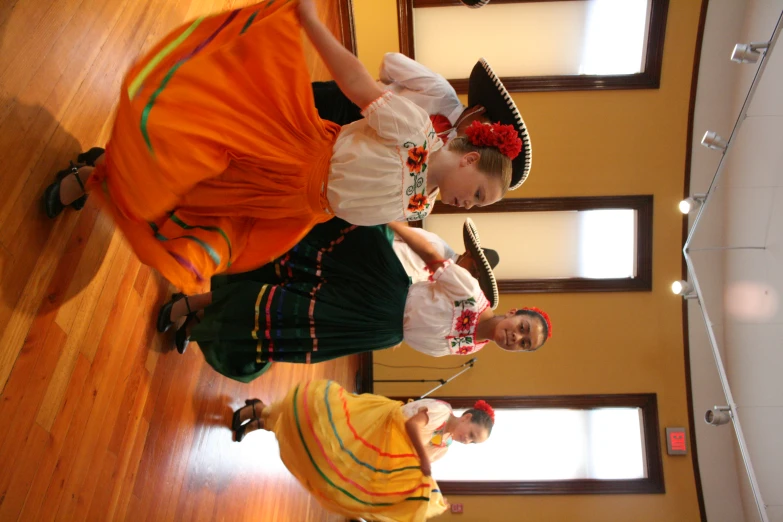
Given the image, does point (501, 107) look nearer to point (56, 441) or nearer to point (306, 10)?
point (306, 10)

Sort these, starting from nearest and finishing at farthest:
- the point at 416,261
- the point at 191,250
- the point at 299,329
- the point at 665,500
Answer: the point at 191,250
the point at 299,329
the point at 416,261
the point at 665,500

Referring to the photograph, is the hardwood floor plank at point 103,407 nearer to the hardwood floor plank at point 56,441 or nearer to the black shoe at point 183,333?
the hardwood floor plank at point 56,441

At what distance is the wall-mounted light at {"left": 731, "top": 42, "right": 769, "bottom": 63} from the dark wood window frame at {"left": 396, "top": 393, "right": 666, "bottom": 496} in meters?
2.47

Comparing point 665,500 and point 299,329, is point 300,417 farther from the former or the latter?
point 665,500

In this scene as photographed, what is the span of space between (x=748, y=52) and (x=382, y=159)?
7.16 feet

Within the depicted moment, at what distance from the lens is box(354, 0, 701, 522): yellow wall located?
419cm

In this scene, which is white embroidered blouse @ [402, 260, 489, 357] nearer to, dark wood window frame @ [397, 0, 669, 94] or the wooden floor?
the wooden floor

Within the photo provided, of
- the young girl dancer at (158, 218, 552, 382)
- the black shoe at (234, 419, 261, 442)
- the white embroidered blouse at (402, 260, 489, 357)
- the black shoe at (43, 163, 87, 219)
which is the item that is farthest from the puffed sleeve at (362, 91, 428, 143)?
the black shoe at (234, 419, 261, 442)

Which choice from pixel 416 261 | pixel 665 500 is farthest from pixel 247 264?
pixel 665 500

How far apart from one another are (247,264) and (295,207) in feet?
0.91

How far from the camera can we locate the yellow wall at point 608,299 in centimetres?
419

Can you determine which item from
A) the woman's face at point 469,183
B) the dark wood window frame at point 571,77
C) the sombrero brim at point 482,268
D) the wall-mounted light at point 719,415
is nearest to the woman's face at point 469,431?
the sombrero brim at point 482,268

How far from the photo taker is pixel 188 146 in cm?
144

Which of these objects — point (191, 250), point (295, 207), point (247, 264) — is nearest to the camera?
point (191, 250)
